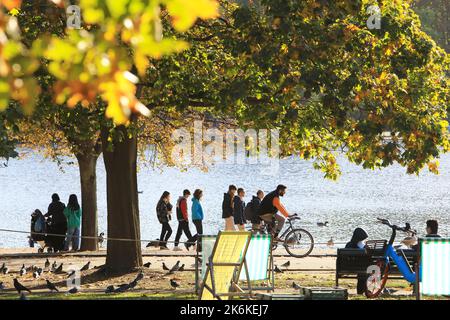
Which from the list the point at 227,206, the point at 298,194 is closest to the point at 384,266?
the point at 227,206

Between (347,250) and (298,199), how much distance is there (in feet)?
195

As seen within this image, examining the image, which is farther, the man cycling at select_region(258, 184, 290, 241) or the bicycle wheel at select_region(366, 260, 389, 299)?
the man cycling at select_region(258, 184, 290, 241)

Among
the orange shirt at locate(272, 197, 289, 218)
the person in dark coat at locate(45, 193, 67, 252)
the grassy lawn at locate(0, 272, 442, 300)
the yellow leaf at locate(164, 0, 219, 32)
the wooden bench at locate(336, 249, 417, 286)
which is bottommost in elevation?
the grassy lawn at locate(0, 272, 442, 300)

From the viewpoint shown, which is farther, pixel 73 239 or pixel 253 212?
pixel 73 239

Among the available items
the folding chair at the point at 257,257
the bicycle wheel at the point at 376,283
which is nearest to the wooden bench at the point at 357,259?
the bicycle wheel at the point at 376,283

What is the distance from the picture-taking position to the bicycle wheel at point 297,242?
26328 mm

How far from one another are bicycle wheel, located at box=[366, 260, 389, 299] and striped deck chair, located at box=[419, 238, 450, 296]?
114 inches

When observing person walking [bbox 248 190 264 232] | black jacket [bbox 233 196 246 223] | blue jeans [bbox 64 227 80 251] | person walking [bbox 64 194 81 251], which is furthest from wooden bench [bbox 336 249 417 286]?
black jacket [bbox 233 196 246 223]

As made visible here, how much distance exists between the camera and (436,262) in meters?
12.7

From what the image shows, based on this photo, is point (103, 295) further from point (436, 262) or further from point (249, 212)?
point (249, 212)

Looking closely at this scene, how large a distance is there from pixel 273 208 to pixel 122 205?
15.3 feet

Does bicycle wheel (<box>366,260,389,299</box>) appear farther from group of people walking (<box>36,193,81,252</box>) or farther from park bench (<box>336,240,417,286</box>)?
group of people walking (<box>36,193,81,252</box>)

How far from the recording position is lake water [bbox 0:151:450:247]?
5350 cm

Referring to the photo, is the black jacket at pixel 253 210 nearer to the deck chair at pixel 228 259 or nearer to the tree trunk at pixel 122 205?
the tree trunk at pixel 122 205
